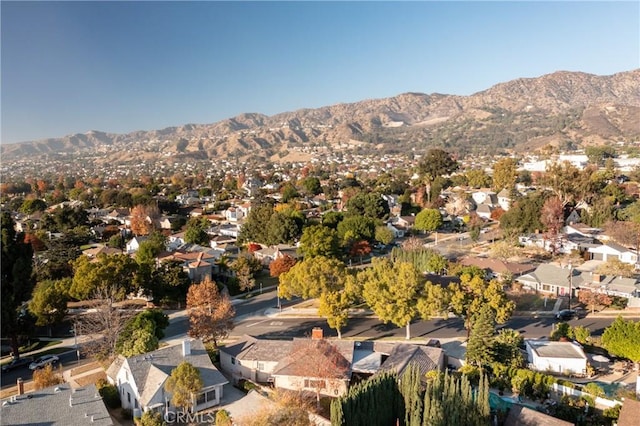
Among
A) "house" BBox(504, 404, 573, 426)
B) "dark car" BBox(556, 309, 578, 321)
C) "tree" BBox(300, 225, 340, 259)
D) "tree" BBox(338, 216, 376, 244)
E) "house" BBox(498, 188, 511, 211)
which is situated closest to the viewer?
"house" BBox(504, 404, 573, 426)

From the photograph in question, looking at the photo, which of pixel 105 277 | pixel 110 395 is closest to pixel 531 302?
pixel 110 395

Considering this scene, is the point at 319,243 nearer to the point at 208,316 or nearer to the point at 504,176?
the point at 208,316

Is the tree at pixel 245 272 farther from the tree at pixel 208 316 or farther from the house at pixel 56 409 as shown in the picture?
the house at pixel 56 409

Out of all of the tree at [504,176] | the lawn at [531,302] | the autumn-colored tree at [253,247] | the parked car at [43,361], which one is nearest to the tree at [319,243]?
the autumn-colored tree at [253,247]

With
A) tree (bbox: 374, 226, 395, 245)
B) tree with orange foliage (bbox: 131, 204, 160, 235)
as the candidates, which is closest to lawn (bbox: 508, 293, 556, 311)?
tree (bbox: 374, 226, 395, 245)

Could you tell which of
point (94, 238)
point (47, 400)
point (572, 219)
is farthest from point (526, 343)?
point (94, 238)

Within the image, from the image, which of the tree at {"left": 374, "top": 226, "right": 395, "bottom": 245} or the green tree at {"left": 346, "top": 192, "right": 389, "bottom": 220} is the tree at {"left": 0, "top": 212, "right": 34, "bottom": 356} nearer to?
the tree at {"left": 374, "top": 226, "right": 395, "bottom": 245}
